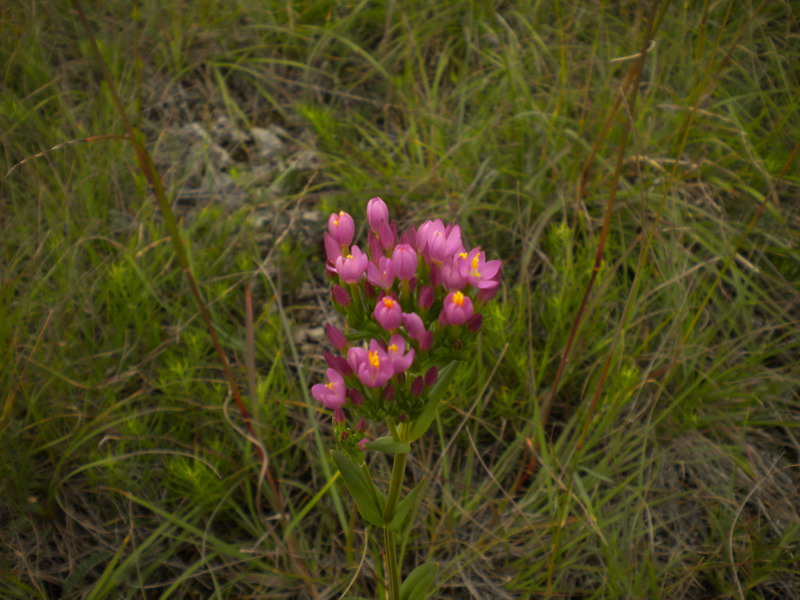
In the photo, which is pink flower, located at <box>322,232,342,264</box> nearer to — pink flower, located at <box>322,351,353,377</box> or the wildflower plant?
the wildflower plant

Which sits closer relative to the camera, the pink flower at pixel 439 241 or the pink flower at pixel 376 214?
the pink flower at pixel 439 241

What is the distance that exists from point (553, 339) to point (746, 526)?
0.88m

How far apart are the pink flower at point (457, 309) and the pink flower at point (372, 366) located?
6.7 inches

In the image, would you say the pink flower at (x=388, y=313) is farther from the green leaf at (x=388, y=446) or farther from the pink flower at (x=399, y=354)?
the green leaf at (x=388, y=446)

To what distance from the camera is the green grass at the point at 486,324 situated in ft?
7.09

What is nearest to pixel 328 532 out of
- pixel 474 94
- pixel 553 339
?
pixel 553 339

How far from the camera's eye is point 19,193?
2.80 meters

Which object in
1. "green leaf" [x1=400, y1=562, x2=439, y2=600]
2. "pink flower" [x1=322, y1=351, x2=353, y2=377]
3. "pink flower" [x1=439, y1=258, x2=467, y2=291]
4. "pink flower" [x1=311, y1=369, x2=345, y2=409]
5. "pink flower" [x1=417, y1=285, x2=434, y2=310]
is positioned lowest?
"green leaf" [x1=400, y1=562, x2=439, y2=600]

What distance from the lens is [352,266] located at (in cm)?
156

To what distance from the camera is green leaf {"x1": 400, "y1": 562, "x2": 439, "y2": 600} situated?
177cm

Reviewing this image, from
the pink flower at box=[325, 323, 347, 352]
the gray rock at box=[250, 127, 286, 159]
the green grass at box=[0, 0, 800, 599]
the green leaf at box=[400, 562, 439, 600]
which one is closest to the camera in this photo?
the pink flower at box=[325, 323, 347, 352]

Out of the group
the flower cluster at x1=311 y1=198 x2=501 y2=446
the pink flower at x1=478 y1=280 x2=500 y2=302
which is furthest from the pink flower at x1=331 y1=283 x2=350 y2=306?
the pink flower at x1=478 y1=280 x2=500 y2=302

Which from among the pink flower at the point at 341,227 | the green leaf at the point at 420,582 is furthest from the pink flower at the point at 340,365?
the green leaf at the point at 420,582

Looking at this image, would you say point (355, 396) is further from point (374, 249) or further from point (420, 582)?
point (420, 582)
